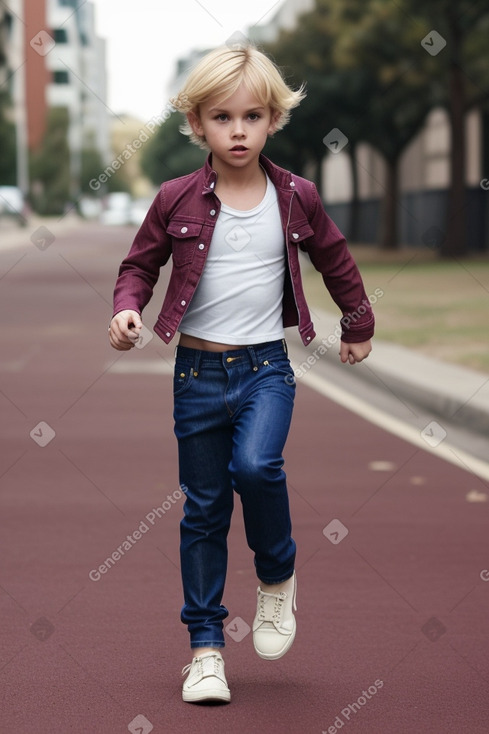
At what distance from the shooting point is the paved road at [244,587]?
4.20 m

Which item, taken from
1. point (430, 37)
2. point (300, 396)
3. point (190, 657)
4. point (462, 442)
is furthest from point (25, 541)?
point (430, 37)

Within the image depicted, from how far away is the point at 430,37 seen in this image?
3253cm

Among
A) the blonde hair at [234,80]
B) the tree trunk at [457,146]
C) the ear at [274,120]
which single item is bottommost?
the ear at [274,120]

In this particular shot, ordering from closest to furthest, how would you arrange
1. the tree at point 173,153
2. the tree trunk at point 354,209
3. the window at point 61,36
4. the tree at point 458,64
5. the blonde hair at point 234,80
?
the blonde hair at point 234,80 → the tree at point 458,64 → the tree trunk at point 354,209 → the tree at point 173,153 → the window at point 61,36

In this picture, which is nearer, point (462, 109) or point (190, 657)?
point (190, 657)

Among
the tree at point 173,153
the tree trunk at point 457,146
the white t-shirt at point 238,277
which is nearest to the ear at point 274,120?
the white t-shirt at point 238,277

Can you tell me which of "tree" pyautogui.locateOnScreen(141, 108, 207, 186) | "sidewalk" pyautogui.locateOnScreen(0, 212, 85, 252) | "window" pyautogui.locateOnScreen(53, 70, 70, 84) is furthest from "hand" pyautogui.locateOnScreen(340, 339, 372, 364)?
"window" pyautogui.locateOnScreen(53, 70, 70, 84)

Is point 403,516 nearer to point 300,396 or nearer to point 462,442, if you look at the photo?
point 462,442

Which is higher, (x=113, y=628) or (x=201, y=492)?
(x=201, y=492)

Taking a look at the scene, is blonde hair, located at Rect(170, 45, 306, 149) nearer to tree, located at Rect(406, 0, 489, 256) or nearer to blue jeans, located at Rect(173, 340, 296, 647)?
blue jeans, located at Rect(173, 340, 296, 647)

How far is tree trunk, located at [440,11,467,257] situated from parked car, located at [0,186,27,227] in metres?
41.2

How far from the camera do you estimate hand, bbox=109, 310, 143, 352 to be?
4.07m

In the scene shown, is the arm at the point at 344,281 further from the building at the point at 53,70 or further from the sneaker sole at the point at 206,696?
the building at the point at 53,70

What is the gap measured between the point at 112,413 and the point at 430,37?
23452 mm
